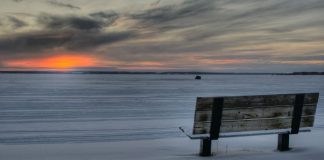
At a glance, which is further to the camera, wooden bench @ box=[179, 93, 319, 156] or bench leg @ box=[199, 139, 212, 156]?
bench leg @ box=[199, 139, 212, 156]

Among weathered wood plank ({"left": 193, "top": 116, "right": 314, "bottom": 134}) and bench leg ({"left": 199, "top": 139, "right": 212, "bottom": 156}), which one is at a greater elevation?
weathered wood plank ({"left": 193, "top": 116, "right": 314, "bottom": 134})

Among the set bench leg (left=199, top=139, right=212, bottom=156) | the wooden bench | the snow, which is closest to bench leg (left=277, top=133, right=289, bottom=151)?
the wooden bench

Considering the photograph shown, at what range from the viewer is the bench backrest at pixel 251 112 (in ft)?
16.1

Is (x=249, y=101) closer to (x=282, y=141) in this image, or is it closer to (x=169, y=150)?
(x=282, y=141)

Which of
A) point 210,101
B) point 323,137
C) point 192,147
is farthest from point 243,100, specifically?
point 323,137

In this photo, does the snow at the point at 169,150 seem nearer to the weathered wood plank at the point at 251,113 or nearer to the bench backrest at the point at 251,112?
the bench backrest at the point at 251,112

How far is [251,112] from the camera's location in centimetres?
510

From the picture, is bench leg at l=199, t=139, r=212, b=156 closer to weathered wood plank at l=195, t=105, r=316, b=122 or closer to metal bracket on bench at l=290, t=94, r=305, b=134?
weathered wood plank at l=195, t=105, r=316, b=122

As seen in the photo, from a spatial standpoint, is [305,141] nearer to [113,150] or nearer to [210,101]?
[210,101]

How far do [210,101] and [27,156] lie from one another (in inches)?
109

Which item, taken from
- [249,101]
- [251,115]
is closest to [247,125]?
[251,115]

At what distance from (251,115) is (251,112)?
0.05 m

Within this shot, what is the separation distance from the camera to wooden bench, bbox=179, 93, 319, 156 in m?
4.91

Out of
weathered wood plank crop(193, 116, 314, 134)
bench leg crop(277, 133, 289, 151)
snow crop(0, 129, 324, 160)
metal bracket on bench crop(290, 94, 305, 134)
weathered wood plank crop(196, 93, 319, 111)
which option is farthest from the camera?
bench leg crop(277, 133, 289, 151)
